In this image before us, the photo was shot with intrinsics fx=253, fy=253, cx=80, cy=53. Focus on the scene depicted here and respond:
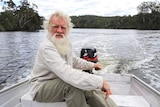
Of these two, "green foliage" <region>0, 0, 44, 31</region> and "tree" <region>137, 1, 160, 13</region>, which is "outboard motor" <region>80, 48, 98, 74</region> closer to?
"green foliage" <region>0, 0, 44, 31</region>

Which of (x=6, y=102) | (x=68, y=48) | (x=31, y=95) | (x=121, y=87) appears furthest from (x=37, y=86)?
(x=121, y=87)

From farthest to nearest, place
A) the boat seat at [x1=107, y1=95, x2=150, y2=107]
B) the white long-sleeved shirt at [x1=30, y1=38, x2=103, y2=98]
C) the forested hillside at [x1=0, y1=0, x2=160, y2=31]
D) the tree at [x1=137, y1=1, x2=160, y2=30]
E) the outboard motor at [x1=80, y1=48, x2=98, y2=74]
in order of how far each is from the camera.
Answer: the tree at [x1=137, y1=1, x2=160, y2=30]
the forested hillside at [x1=0, y1=0, x2=160, y2=31]
the outboard motor at [x1=80, y1=48, x2=98, y2=74]
the boat seat at [x1=107, y1=95, x2=150, y2=107]
the white long-sleeved shirt at [x1=30, y1=38, x2=103, y2=98]

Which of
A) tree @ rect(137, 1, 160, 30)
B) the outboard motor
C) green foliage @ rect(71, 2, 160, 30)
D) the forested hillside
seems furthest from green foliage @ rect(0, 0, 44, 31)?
the outboard motor

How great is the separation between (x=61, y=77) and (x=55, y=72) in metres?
0.05

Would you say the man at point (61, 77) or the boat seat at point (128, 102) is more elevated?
the man at point (61, 77)

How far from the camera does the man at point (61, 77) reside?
1514mm

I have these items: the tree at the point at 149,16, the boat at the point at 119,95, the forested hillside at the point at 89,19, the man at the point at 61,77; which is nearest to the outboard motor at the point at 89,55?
the boat at the point at 119,95

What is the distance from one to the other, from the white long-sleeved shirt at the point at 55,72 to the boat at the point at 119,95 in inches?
7.3

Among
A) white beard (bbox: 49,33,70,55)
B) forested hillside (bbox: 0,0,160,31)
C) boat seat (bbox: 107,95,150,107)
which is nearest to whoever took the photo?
white beard (bbox: 49,33,70,55)

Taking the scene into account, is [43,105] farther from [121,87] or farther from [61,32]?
[121,87]

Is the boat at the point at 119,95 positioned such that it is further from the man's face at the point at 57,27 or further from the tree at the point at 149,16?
the tree at the point at 149,16

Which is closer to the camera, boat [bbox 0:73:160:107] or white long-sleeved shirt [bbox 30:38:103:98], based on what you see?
white long-sleeved shirt [bbox 30:38:103:98]

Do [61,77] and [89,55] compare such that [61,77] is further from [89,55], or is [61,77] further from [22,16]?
[22,16]

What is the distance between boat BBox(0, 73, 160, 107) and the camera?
180 cm
